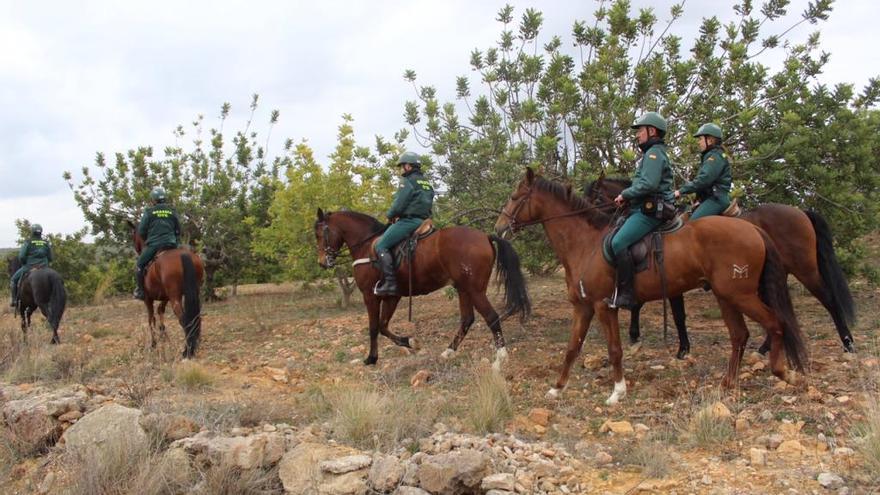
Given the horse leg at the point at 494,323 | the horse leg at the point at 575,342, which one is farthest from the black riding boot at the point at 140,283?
the horse leg at the point at 575,342

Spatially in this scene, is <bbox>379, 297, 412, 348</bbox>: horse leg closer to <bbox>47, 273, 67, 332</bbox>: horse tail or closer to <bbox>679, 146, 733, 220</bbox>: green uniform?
<bbox>679, 146, 733, 220</bbox>: green uniform

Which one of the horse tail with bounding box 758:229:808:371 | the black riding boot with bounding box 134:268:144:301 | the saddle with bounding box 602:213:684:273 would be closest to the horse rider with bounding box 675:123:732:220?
the saddle with bounding box 602:213:684:273

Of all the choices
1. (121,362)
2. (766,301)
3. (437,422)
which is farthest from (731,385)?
(121,362)

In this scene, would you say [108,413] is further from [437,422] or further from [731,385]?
[731,385]

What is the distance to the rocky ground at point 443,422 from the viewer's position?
15.0ft

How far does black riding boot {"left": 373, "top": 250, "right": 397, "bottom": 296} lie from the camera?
897 cm

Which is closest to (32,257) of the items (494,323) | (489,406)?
(494,323)

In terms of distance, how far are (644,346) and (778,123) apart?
149 inches

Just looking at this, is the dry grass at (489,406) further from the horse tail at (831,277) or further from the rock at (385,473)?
the horse tail at (831,277)

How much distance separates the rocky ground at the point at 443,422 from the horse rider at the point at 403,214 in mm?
1222

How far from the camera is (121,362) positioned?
9.58 m

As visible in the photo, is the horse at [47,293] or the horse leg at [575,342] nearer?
the horse leg at [575,342]

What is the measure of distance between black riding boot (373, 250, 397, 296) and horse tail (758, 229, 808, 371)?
4.71 metres

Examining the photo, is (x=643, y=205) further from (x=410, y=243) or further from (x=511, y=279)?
(x=410, y=243)
